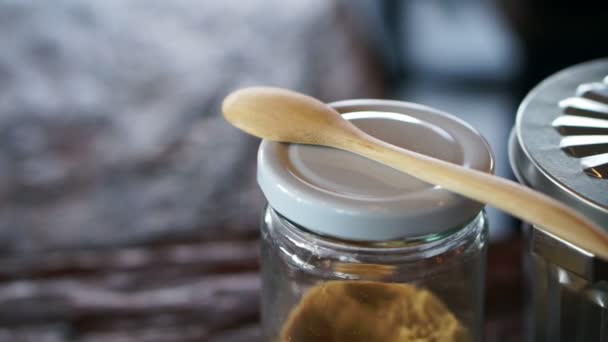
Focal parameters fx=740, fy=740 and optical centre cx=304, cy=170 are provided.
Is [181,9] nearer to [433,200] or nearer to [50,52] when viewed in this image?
[50,52]

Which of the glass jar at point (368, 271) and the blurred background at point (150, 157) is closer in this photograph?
the glass jar at point (368, 271)

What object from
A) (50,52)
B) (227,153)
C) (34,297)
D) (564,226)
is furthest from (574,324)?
(50,52)

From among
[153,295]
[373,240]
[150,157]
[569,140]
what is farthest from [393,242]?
[150,157]

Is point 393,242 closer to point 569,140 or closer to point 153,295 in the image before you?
point 569,140

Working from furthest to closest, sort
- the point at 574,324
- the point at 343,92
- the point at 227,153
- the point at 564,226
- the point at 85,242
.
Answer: the point at 343,92, the point at 227,153, the point at 85,242, the point at 574,324, the point at 564,226

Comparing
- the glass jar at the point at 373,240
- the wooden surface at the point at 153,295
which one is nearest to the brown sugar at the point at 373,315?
the glass jar at the point at 373,240

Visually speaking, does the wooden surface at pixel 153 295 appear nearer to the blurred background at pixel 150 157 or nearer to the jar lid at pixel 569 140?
the blurred background at pixel 150 157
